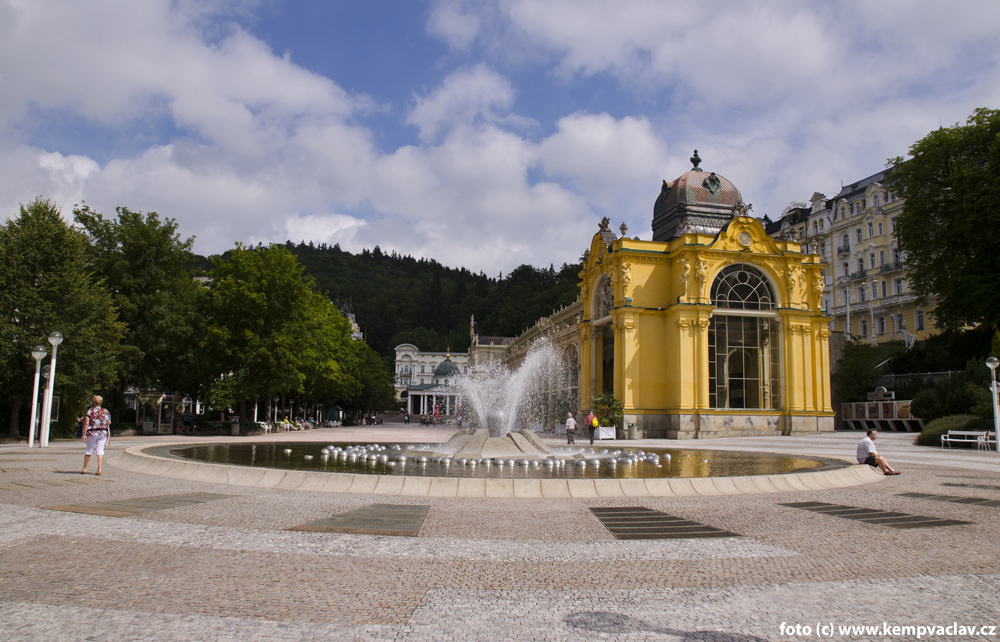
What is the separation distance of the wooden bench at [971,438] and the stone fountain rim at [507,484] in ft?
50.5

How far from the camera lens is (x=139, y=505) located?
10.0m

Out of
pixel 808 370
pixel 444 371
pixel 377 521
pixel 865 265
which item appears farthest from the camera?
pixel 444 371

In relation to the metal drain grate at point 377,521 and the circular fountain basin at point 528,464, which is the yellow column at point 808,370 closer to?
the circular fountain basin at point 528,464

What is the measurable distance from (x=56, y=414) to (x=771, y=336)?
38.9 meters

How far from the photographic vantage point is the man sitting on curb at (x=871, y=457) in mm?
Result: 15633

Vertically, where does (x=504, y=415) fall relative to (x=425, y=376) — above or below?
below

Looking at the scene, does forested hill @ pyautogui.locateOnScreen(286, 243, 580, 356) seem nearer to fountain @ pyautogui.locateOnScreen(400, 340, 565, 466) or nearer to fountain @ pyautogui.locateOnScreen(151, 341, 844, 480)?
fountain @ pyautogui.locateOnScreen(400, 340, 565, 466)

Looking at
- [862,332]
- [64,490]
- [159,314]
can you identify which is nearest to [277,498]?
[64,490]

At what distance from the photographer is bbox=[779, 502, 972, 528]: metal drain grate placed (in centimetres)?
928

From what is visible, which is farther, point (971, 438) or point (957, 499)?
point (971, 438)

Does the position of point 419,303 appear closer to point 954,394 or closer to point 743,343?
point 743,343

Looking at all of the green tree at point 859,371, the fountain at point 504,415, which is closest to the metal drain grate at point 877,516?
the fountain at point 504,415

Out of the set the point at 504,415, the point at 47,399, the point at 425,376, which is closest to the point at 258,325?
the point at 47,399

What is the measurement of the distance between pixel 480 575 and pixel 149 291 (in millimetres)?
38603
